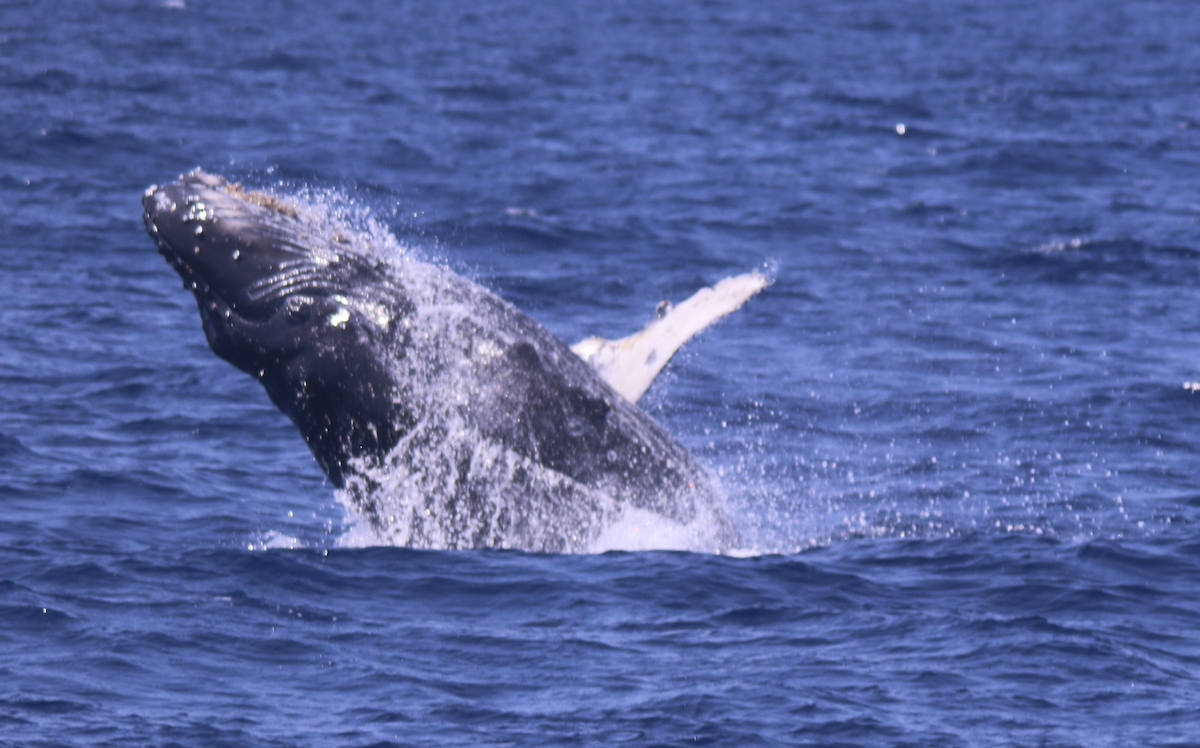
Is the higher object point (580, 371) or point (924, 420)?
point (580, 371)

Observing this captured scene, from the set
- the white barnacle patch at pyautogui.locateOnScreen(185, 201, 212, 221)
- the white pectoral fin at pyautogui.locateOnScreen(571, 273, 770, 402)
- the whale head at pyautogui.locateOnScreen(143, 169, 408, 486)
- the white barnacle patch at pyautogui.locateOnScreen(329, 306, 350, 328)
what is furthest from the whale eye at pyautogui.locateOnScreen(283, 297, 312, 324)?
the white pectoral fin at pyautogui.locateOnScreen(571, 273, 770, 402)

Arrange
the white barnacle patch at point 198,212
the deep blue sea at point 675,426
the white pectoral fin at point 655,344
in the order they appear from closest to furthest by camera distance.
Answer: the deep blue sea at point 675,426
the white barnacle patch at point 198,212
the white pectoral fin at point 655,344

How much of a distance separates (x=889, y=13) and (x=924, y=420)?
62.6 metres

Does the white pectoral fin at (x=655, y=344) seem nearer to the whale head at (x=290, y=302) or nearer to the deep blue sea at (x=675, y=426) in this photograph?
the deep blue sea at (x=675, y=426)

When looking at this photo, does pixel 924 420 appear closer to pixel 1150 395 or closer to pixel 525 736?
pixel 1150 395

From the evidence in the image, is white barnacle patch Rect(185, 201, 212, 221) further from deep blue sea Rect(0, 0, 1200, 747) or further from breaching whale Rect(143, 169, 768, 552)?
deep blue sea Rect(0, 0, 1200, 747)

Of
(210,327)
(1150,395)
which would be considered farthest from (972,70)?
(210,327)

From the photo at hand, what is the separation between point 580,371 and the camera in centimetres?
1429

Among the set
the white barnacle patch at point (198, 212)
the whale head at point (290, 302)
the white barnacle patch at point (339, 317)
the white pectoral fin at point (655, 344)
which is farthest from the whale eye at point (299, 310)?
the white pectoral fin at point (655, 344)

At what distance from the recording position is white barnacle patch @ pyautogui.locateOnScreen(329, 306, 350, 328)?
13.5 metres

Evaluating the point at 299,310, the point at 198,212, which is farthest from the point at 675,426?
the point at 198,212

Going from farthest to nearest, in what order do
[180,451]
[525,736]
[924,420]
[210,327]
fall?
1. [924,420]
2. [180,451]
3. [210,327]
4. [525,736]

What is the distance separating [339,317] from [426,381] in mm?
853

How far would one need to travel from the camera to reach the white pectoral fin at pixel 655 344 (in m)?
14.7
